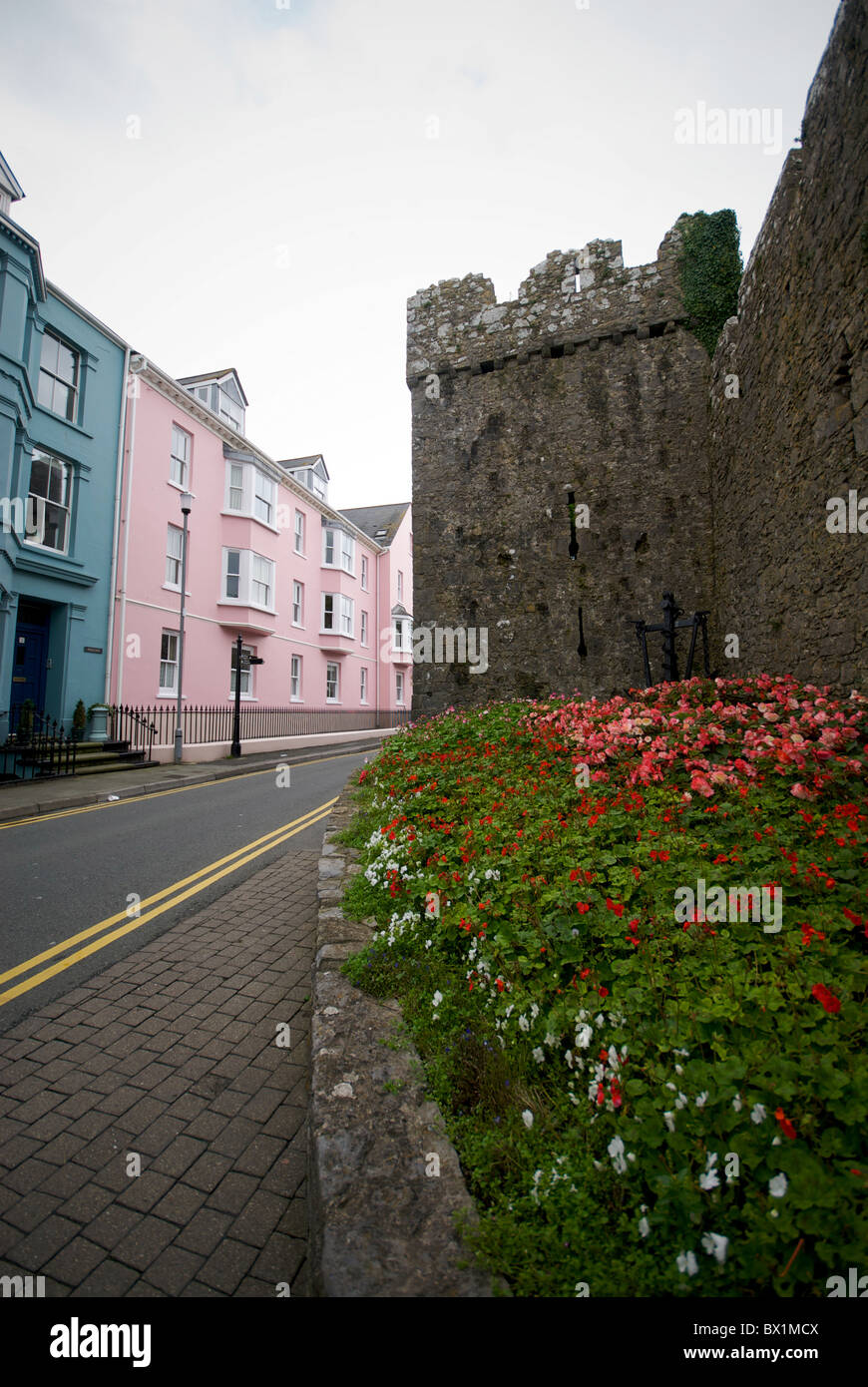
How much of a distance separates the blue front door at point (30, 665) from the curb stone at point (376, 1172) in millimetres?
15882

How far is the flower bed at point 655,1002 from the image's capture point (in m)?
1.59

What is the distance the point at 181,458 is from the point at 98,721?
386 inches

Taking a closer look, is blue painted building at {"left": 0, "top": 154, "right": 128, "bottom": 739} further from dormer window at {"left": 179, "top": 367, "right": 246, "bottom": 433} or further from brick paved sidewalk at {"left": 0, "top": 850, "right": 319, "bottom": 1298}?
brick paved sidewalk at {"left": 0, "top": 850, "right": 319, "bottom": 1298}

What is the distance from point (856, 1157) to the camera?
1642 mm

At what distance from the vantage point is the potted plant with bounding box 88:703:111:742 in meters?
16.2

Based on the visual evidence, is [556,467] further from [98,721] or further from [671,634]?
[98,721]

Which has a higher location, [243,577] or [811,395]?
[243,577]

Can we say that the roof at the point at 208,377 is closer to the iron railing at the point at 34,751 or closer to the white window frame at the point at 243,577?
the white window frame at the point at 243,577

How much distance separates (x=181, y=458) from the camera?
20.3 metres

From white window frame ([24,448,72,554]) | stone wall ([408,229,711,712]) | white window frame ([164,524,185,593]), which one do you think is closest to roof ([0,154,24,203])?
white window frame ([24,448,72,554])

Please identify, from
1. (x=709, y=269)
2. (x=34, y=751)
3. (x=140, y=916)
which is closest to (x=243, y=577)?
(x=34, y=751)

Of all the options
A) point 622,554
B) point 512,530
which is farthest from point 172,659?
point 622,554
